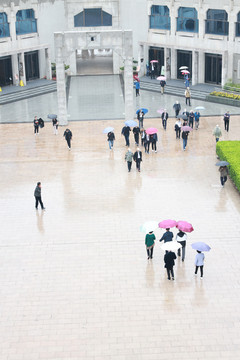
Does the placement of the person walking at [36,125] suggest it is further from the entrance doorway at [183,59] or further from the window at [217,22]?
the entrance doorway at [183,59]

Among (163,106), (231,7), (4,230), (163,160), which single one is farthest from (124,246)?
(231,7)

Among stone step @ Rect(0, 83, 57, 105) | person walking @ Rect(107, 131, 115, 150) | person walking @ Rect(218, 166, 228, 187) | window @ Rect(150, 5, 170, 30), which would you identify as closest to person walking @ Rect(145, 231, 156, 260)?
person walking @ Rect(218, 166, 228, 187)

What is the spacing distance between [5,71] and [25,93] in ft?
13.9

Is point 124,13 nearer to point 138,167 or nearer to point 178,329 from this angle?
point 138,167

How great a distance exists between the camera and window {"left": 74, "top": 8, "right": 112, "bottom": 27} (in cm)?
5191

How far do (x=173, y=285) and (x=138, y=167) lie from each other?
11.0 meters

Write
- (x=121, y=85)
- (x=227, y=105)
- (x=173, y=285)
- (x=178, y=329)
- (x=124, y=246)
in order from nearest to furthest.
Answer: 1. (x=178, y=329)
2. (x=173, y=285)
3. (x=124, y=246)
4. (x=227, y=105)
5. (x=121, y=85)

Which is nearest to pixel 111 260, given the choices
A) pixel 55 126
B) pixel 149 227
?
pixel 149 227

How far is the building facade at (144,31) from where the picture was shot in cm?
4594

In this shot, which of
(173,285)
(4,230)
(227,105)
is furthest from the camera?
(227,105)

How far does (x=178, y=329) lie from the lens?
1648 centimetres

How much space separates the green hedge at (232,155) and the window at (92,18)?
85.8 ft

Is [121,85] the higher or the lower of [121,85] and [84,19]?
the lower

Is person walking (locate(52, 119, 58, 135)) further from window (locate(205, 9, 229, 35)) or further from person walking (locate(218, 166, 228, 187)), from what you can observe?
window (locate(205, 9, 229, 35))
